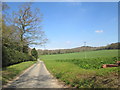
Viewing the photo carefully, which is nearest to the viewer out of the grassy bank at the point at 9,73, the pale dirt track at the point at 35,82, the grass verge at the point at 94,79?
the grass verge at the point at 94,79

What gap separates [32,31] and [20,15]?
4.83 m

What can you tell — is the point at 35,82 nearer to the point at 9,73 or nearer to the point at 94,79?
the point at 94,79

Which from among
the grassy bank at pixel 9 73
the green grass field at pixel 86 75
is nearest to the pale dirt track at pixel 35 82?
the grassy bank at pixel 9 73

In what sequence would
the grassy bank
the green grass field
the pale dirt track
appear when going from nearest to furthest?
the green grass field
the pale dirt track
the grassy bank

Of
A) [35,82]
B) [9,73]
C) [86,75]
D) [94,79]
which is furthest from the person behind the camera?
[9,73]

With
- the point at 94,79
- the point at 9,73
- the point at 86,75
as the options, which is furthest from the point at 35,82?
the point at 9,73

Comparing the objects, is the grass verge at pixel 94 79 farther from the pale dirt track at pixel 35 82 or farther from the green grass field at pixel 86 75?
the pale dirt track at pixel 35 82

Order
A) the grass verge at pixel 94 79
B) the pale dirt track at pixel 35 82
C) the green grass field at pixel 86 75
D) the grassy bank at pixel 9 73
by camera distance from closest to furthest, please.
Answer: the grass verge at pixel 94 79 < the green grass field at pixel 86 75 < the pale dirt track at pixel 35 82 < the grassy bank at pixel 9 73

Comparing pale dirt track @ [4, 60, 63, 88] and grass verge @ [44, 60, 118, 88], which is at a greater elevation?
grass verge @ [44, 60, 118, 88]

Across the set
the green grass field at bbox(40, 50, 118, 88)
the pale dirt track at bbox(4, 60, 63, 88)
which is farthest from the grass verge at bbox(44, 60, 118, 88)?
the pale dirt track at bbox(4, 60, 63, 88)

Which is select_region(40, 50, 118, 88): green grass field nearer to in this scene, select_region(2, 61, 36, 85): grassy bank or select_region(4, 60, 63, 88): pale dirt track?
select_region(4, 60, 63, 88): pale dirt track

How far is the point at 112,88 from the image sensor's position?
5.58m

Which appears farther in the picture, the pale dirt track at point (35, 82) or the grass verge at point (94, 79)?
the pale dirt track at point (35, 82)

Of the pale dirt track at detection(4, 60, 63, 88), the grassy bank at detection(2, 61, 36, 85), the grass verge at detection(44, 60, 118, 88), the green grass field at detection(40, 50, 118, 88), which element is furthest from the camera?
the grassy bank at detection(2, 61, 36, 85)
